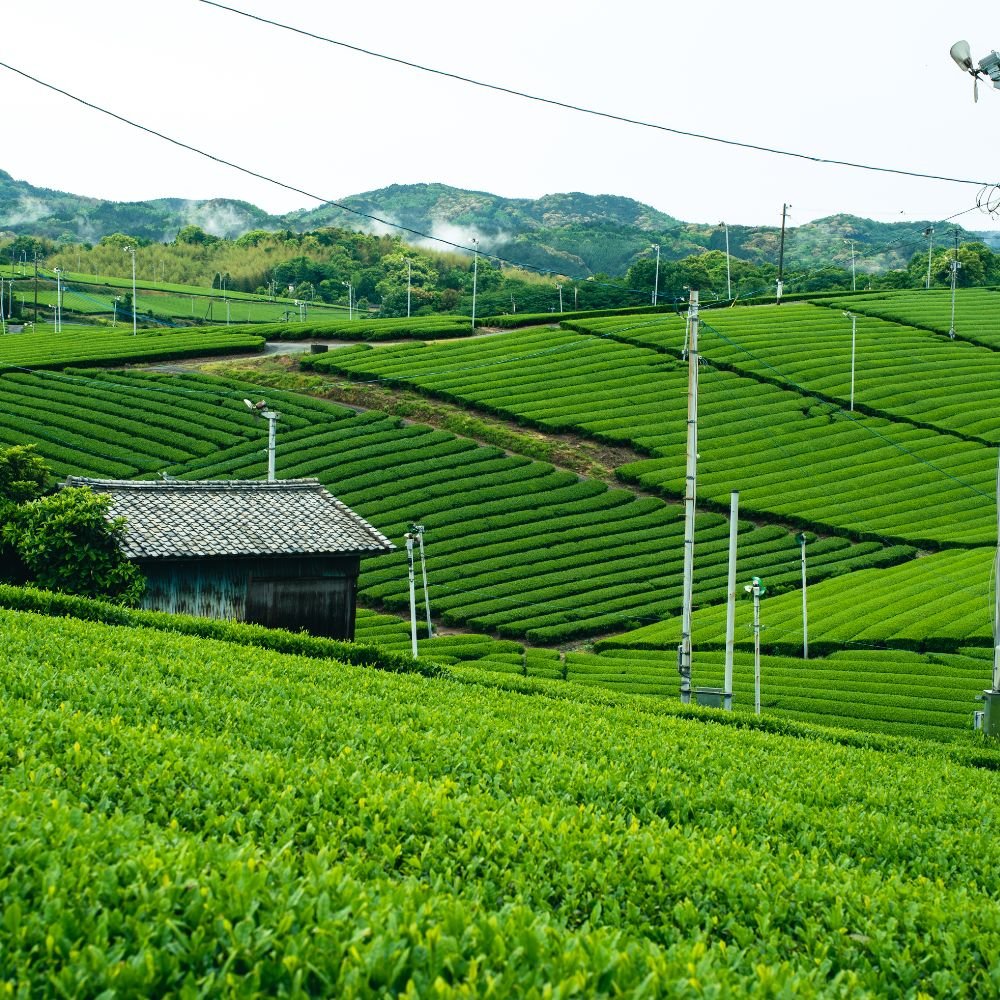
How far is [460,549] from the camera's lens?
1869 inches

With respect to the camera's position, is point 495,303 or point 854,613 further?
point 495,303

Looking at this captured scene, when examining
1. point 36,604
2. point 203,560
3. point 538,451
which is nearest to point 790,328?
point 538,451

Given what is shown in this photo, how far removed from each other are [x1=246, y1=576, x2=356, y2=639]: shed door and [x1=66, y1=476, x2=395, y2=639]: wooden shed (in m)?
0.02

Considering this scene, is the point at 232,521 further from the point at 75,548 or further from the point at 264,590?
the point at 75,548

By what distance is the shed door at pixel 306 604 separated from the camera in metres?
27.2

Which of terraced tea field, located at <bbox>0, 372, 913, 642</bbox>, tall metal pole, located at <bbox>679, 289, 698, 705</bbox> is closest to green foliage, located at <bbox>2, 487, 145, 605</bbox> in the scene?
tall metal pole, located at <bbox>679, 289, 698, 705</bbox>

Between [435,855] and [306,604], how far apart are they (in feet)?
68.4

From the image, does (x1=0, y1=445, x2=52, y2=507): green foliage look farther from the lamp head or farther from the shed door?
the lamp head

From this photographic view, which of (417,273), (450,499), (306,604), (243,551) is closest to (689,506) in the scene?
(306,604)

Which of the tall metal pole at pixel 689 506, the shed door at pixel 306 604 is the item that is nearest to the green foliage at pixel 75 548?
the shed door at pixel 306 604

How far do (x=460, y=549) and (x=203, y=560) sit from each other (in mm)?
21752

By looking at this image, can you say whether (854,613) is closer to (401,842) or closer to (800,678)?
(800,678)

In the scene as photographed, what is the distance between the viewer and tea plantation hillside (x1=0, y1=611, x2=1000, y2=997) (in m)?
5.05

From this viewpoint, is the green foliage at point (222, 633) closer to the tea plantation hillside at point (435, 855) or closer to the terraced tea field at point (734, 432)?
the tea plantation hillside at point (435, 855)
